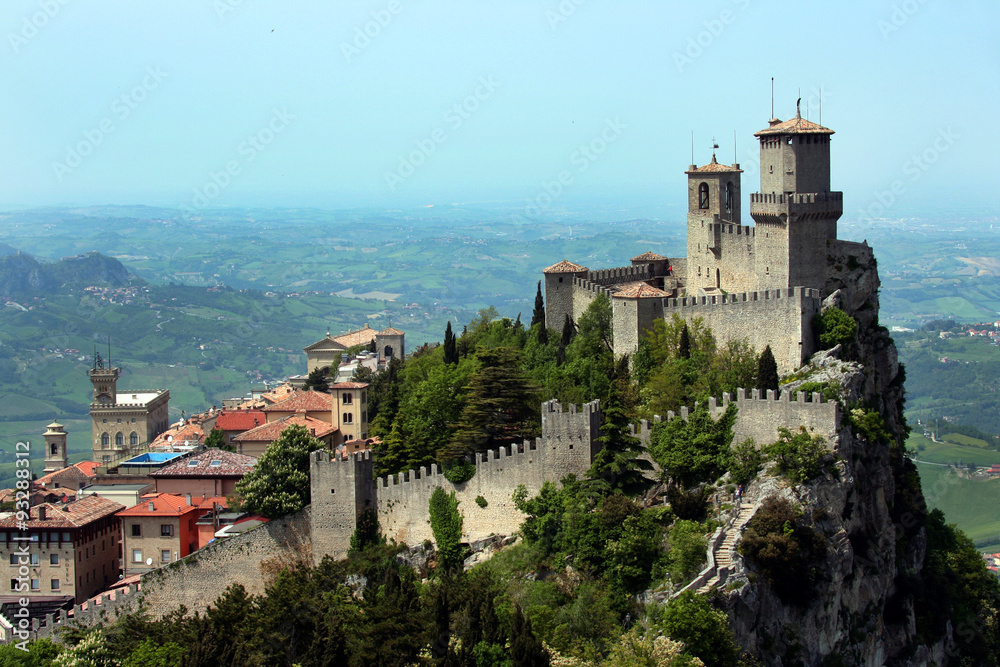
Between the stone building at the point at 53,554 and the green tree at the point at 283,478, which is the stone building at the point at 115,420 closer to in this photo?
the stone building at the point at 53,554

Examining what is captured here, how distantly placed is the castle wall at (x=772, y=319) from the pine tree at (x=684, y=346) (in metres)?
0.94

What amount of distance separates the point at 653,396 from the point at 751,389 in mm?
5060

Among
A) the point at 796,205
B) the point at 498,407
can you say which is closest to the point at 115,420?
the point at 498,407

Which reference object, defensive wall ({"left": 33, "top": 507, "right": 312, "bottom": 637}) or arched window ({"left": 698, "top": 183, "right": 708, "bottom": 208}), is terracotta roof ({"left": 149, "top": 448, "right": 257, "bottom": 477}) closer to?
defensive wall ({"left": 33, "top": 507, "right": 312, "bottom": 637})

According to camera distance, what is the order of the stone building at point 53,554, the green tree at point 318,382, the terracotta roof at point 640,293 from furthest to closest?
the green tree at point 318,382, the terracotta roof at point 640,293, the stone building at point 53,554

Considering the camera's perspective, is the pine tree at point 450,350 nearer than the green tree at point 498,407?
No

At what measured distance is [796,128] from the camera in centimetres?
4853

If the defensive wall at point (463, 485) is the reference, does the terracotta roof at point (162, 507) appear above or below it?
below

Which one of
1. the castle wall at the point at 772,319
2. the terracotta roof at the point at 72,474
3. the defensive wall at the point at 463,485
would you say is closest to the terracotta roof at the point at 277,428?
the defensive wall at the point at 463,485

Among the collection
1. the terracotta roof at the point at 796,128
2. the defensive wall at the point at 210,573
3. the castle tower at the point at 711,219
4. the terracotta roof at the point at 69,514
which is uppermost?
the terracotta roof at the point at 796,128

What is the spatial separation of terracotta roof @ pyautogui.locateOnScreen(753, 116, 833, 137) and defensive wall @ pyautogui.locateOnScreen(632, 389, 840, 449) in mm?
12705

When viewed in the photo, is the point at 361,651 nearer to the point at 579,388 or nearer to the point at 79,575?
the point at 579,388

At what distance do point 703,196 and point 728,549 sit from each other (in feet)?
73.1

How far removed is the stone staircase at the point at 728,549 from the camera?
35.5m
